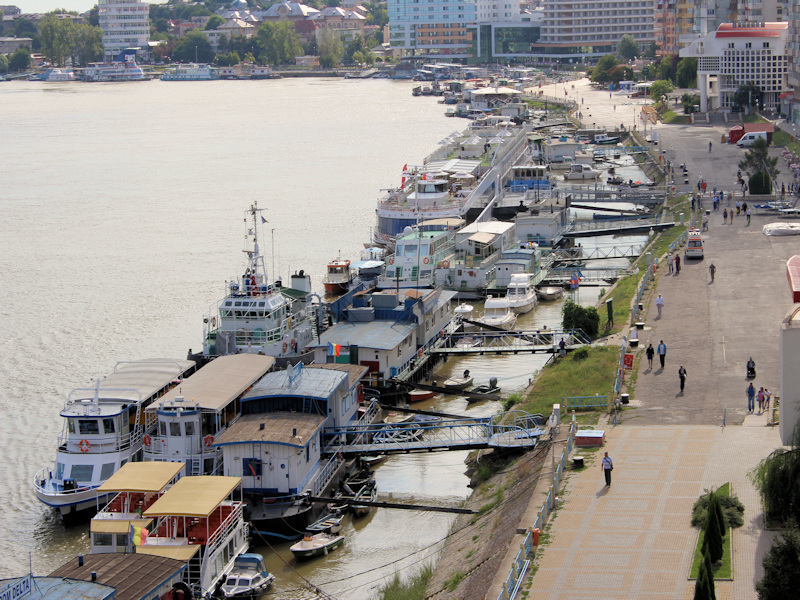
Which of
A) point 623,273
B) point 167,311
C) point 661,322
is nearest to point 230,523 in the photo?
point 661,322

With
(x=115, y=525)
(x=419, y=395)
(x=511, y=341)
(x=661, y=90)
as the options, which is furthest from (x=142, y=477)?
(x=661, y=90)

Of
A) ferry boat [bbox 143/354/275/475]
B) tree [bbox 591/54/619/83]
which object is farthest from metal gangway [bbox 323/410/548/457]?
tree [bbox 591/54/619/83]

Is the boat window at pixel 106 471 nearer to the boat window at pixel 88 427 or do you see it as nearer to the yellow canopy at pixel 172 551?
the boat window at pixel 88 427

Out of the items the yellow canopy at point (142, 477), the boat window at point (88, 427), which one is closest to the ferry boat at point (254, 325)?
the boat window at point (88, 427)

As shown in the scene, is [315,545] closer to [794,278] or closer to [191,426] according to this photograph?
[191,426]

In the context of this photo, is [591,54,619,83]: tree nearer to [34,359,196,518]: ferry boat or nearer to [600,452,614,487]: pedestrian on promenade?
[34,359,196,518]: ferry boat

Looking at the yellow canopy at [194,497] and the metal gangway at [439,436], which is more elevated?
the yellow canopy at [194,497]

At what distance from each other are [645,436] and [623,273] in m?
28.3

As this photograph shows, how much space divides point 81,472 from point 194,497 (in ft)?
20.1

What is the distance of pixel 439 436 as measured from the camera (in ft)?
116

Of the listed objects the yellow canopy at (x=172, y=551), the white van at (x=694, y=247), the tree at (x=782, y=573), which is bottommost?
the yellow canopy at (x=172, y=551)

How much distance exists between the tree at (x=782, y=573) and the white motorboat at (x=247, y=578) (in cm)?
1151

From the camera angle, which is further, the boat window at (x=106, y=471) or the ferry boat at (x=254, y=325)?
the ferry boat at (x=254, y=325)

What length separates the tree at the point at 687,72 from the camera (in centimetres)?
13450
